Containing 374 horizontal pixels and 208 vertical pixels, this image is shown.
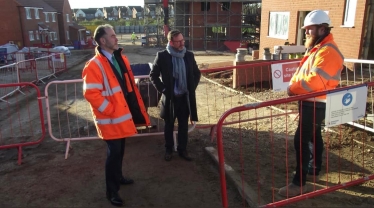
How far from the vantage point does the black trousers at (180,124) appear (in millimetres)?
4575

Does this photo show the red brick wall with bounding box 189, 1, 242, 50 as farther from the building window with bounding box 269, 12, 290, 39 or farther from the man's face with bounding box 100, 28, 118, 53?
the man's face with bounding box 100, 28, 118, 53

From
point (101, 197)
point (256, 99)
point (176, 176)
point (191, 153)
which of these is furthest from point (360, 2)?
point (101, 197)

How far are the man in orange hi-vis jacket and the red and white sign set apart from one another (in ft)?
9.66

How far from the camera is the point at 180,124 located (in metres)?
4.73

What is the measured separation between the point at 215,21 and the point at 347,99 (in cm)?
3076

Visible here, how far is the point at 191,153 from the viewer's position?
16.7 ft

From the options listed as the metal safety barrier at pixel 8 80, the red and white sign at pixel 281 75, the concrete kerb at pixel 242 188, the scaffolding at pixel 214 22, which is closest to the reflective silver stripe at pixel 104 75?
the concrete kerb at pixel 242 188

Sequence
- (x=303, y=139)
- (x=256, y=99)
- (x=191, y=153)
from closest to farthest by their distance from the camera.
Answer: (x=303, y=139)
(x=191, y=153)
(x=256, y=99)

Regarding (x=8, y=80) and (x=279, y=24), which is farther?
(x=279, y=24)

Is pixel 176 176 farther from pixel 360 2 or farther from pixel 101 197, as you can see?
pixel 360 2

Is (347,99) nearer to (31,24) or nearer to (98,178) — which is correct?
(98,178)

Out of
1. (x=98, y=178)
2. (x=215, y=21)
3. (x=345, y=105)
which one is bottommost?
(x=98, y=178)

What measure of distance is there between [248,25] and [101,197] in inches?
1244

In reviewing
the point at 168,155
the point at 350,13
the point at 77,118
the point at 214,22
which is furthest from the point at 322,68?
the point at 214,22
